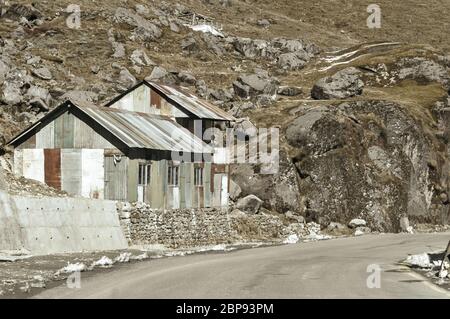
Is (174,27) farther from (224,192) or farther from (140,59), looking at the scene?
(224,192)

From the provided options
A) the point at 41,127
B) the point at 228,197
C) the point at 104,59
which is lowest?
the point at 228,197

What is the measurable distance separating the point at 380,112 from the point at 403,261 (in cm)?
3684

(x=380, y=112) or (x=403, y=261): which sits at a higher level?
(x=380, y=112)

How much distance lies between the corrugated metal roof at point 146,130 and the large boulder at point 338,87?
26.3 m

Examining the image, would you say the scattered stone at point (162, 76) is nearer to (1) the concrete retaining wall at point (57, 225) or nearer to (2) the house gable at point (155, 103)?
(2) the house gable at point (155, 103)

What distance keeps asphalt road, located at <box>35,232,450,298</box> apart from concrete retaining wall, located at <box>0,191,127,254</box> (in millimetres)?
4273

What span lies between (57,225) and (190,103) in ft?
64.4

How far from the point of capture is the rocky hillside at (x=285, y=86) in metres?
54.5

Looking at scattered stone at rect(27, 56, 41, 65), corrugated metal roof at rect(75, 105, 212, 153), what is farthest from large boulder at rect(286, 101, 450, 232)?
scattered stone at rect(27, 56, 41, 65)

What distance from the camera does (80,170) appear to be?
39.2 metres

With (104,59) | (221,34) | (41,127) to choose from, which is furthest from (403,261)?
(221,34)

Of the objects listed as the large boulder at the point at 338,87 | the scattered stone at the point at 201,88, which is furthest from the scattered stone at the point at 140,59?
the large boulder at the point at 338,87

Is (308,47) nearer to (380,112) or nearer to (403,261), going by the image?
(380,112)

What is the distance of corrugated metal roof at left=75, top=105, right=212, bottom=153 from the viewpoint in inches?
1535
